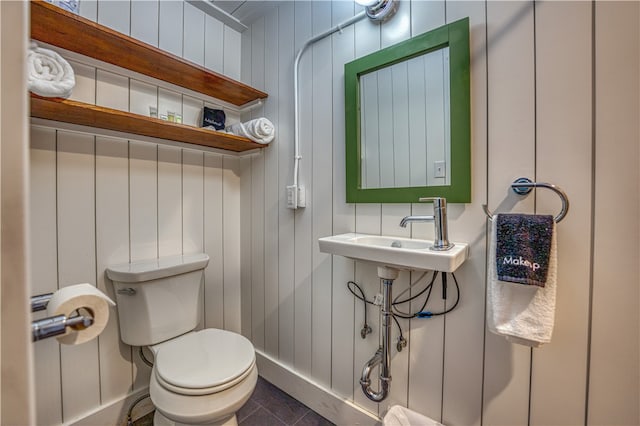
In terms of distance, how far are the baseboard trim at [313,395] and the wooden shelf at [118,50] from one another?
5.51 feet

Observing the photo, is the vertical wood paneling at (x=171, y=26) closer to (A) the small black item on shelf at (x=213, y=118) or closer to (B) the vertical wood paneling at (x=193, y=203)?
(A) the small black item on shelf at (x=213, y=118)

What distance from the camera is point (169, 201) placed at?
59.4 inches

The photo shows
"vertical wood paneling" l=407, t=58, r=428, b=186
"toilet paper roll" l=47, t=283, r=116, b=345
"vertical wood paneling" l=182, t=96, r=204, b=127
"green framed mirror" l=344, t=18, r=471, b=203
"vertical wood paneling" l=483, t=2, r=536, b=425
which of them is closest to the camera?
"toilet paper roll" l=47, t=283, r=116, b=345

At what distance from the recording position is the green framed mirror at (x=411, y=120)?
3.30 ft

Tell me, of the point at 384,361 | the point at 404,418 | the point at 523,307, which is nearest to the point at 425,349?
the point at 384,361

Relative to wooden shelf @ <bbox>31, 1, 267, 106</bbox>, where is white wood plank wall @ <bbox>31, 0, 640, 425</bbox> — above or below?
below

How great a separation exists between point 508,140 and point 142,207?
1680mm

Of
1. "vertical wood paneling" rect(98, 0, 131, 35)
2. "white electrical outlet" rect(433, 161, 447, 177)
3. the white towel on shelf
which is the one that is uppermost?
"vertical wood paneling" rect(98, 0, 131, 35)

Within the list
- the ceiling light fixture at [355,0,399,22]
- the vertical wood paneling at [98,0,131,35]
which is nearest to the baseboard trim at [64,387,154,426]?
the vertical wood paneling at [98,0,131,35]

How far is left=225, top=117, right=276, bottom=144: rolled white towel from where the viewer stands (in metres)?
1.54

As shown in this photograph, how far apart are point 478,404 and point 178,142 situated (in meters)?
1.88

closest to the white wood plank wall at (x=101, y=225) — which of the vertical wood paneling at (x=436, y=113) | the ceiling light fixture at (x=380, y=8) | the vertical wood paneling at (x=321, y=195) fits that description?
the vertical wood paneling at (x=321, y=195)

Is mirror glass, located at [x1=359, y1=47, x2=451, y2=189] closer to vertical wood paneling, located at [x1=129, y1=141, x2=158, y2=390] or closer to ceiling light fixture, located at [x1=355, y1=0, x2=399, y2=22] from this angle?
ceiling light fixture, located at [x1=355, y1=0, x2=399, y2=22]

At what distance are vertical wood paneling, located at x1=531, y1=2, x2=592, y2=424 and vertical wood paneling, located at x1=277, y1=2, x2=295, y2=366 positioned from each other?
1.12 metres
